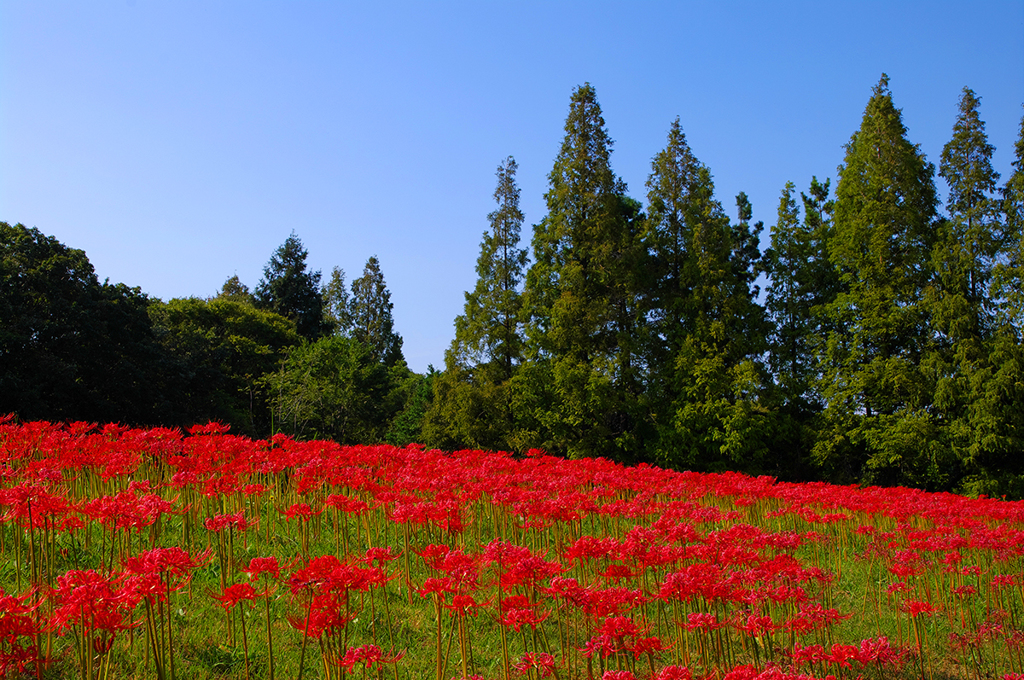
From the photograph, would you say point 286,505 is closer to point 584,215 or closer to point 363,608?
point 363,608

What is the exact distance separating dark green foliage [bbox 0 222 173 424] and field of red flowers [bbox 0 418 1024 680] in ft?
54.5

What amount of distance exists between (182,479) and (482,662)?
3.00 metres

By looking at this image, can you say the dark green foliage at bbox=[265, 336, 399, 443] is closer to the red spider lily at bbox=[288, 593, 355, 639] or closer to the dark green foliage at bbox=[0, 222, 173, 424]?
the dark green foliage at bbox=[0, 222, 173, 424]

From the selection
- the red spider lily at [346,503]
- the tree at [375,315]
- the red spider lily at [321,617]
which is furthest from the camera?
the tree at [375,315]

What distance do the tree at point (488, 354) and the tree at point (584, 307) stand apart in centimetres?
97

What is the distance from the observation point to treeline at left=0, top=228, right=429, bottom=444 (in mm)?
21688

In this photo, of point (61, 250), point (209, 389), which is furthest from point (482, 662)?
point (209, 389)

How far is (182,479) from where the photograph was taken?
548 cm

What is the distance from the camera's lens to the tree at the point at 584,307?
2475 centimetres

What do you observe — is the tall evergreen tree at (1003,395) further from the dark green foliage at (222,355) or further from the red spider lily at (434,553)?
the dark green foliage at (222,355)

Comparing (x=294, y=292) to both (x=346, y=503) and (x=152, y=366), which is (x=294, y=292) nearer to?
(x=152, y=366)

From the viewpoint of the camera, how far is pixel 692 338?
25.0 meters

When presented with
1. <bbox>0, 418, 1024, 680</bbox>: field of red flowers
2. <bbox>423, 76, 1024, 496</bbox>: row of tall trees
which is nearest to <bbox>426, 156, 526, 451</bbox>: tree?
<bbox>423, 76, 1024, 496</bbox>: row of tall trees

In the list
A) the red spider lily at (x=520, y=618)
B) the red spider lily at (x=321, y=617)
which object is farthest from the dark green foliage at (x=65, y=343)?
the red spider lily at (x=520, y=618)
